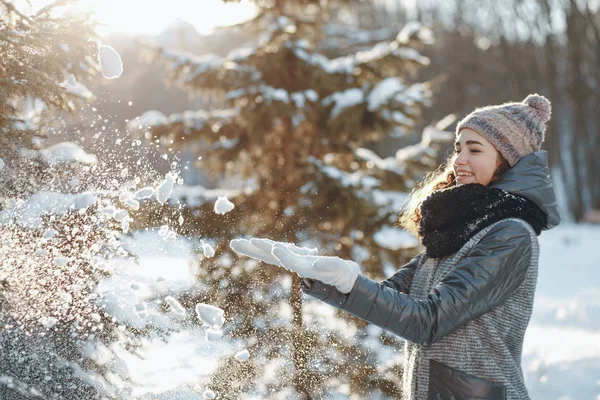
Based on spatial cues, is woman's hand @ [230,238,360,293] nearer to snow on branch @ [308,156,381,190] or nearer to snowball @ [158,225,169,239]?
snowball @ [158,225,169,239]

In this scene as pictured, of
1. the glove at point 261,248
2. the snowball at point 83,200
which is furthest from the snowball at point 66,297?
the glove at point 261,248

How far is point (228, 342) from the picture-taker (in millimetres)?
2637

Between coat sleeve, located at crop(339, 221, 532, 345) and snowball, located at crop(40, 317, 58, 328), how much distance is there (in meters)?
1.12

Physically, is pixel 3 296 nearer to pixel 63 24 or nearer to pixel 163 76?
pixel 63 24

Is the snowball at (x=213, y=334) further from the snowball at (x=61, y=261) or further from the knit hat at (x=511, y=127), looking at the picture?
the knit hat at (x=511, y=127)

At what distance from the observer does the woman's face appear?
2123mm

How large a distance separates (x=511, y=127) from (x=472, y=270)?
0.63 meters

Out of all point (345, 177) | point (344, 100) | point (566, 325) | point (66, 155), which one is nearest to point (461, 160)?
point (66, 155)

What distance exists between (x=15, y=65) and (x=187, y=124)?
361 cm

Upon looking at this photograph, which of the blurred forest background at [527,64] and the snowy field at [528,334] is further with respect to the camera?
the blurred forest background at [527,64]

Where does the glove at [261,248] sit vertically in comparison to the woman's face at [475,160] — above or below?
below

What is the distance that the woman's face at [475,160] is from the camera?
83.6 inches

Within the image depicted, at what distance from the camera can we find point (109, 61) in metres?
2.26

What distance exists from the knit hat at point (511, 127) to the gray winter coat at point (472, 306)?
57mm
